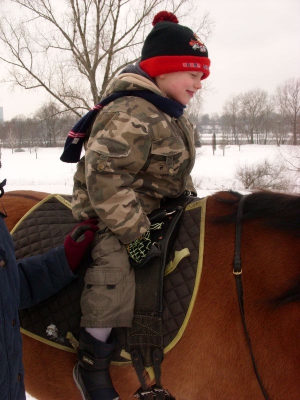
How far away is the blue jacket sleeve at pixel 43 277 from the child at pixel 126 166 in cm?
15

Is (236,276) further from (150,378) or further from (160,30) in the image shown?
(160,30)

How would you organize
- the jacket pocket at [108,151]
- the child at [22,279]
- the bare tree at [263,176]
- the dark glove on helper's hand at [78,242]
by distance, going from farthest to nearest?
the bare tree at [263,176] → the dark glove on helper's hand at [78,242] → the jacket pocket at [108,151] → the child at [22,279]

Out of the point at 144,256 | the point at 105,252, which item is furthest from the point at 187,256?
the point at 105,252

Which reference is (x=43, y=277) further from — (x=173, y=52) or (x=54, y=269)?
(x=173, y=52)

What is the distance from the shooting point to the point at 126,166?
1.71 metres

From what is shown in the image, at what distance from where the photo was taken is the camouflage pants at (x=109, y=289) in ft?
5.46

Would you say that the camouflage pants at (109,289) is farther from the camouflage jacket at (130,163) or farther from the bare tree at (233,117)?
the bare tree at (233,117)

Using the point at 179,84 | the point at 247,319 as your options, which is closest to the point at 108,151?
the point at 179,84

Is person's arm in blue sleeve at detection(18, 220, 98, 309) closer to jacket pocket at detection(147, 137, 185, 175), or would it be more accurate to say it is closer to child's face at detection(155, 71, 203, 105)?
jacket pocket at detection(147, 137, 185, 175)

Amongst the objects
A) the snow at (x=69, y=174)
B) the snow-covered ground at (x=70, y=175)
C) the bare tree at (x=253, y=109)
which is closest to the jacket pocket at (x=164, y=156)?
the snow-covered ground at (x=70, y=175)

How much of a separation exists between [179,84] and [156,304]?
117cm

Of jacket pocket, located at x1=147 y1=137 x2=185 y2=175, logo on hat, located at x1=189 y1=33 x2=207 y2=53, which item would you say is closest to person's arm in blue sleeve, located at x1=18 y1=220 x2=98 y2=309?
jacket pocket, located at x1=147 y1=137 x2=185 y2=175

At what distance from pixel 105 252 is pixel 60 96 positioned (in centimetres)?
1422

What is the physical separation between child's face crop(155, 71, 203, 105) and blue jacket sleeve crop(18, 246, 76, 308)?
1.05m
